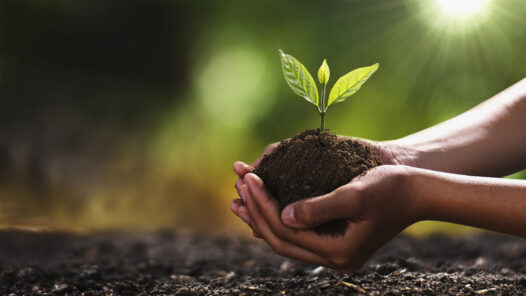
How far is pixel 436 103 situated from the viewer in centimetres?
385

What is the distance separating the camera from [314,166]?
4.71 ft

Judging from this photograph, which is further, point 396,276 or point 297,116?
point 297,116

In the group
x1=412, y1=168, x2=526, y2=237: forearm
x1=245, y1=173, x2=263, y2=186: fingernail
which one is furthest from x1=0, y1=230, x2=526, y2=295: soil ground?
x1=245, y1=173, x2=263, y2=186: fingernail

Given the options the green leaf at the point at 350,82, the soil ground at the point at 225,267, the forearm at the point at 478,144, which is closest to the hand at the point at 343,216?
the soil ground at the point at 225,267

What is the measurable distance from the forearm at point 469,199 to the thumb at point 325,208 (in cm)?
24

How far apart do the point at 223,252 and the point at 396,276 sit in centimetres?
176

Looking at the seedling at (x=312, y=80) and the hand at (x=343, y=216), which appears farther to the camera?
the seedling at (x=312, y=80)

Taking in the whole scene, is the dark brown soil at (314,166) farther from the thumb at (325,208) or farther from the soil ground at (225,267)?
the soil ground at (225,267)

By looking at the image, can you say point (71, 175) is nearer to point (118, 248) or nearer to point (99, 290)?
point (118, 248)

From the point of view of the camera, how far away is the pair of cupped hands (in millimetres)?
1238

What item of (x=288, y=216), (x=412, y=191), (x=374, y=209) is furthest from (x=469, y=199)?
(x=288, y=216)

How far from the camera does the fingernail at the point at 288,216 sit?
4.20ft

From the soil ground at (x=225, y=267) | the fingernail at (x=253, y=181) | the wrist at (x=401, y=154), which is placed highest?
the wrist at (x=401, y=154)

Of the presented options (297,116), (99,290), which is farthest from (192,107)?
(99,290)
